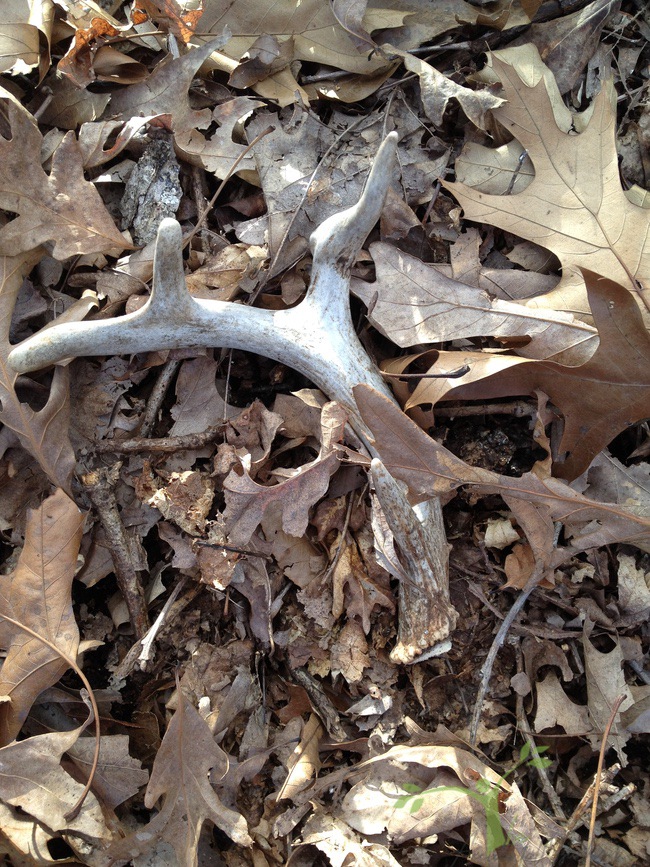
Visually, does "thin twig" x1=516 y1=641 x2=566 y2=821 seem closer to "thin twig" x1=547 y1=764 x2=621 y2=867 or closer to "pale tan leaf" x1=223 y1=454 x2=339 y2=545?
"thin twig" x1=547 y1=764 x2=621 y2=867

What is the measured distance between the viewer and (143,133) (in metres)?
2.44

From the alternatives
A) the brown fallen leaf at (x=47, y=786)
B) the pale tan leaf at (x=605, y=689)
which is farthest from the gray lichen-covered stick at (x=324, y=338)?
the brown fallen leaf at (x=47, y=786)

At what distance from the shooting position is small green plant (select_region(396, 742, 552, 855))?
2.03 meters

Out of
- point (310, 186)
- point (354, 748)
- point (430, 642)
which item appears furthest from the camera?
point (310, 186)

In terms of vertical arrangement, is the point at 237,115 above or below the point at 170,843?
above

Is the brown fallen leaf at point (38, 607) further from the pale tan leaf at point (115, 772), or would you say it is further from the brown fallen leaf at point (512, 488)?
the brown fallen leaf at point (512, 488)

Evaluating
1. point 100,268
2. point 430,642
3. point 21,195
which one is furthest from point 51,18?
point 430,642

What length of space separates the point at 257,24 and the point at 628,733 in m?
3.12

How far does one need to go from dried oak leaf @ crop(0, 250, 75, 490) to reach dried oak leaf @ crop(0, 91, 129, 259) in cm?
9

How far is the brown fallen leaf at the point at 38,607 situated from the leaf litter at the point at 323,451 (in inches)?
0.5

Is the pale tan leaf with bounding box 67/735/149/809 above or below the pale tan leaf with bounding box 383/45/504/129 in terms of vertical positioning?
below

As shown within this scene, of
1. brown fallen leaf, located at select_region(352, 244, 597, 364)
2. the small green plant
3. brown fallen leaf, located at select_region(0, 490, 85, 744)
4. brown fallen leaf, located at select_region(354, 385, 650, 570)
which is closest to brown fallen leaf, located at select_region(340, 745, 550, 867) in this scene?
the small green plant

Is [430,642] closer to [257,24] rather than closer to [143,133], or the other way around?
[143,133]

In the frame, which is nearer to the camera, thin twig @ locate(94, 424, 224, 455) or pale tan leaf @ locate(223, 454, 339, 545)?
pale tan leaf @ locate(223, 454, 339, 545)
